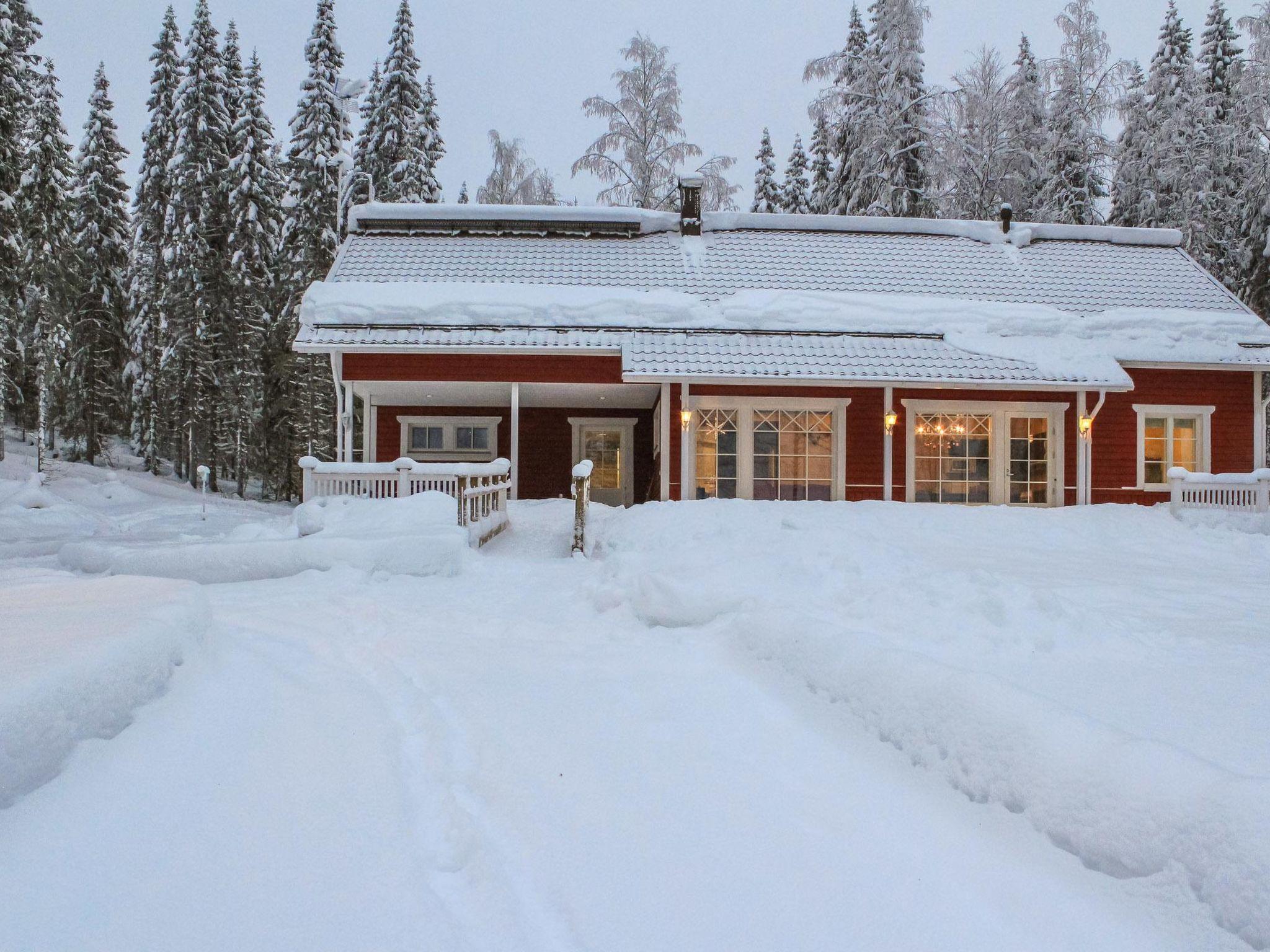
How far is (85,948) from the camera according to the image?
1936 millimetres

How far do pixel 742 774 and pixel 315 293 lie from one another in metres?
12.7

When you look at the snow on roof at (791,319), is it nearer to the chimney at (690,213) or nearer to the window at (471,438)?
the chimney at (690,213)

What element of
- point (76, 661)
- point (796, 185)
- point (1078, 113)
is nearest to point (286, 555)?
point (76, 661)

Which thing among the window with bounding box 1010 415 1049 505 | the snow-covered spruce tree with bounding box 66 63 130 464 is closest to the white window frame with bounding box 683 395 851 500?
the window with bounding box 1010 415 1049 505

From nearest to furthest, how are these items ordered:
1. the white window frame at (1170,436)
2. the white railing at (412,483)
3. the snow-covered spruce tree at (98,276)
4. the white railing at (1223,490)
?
the white railing at (412,483)
the white railing at (1223,490)
the white window frame at (1170,436)
the snow-covered spruce tree at (98,276)

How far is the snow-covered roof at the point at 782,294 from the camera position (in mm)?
13195

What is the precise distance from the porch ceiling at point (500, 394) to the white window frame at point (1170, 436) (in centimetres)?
910

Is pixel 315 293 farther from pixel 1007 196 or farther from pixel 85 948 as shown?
pixel 1007 196

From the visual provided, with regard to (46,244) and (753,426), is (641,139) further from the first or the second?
(46,244)

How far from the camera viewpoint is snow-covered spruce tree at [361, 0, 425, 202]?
82.8 ft

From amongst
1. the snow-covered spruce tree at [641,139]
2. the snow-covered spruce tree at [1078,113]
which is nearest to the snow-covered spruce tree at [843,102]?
the snow-covered spruce tree at [641,139]

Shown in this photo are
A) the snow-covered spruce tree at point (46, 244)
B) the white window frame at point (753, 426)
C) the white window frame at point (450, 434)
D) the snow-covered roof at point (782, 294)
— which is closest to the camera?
the snow-covered roof at point (782, 294)

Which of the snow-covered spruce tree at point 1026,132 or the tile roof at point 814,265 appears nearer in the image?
the tile roof at point 814,265

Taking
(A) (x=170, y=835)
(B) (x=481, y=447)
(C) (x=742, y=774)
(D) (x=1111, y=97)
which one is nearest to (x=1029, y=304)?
(B) (x=481, y=447)
